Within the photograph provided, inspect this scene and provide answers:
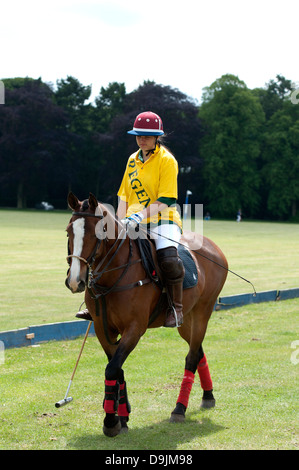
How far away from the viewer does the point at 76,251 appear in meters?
4.98

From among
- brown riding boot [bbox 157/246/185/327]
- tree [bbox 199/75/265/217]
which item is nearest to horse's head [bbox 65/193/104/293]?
brown riding boot [bbox 157/246/185/327]

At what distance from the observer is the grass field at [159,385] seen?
18.3 ft

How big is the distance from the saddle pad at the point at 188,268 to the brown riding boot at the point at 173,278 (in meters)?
0.29

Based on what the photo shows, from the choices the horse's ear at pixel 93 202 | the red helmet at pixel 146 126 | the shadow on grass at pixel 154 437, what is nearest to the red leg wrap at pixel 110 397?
the shadow on grass at pixel 154 437

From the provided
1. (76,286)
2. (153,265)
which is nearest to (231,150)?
(153,265)

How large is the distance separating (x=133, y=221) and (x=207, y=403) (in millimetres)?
2405

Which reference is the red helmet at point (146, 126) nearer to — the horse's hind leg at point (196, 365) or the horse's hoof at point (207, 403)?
the horse's hind leg at point (196, 365)

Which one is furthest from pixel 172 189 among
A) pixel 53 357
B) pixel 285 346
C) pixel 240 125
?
pixel 240 125

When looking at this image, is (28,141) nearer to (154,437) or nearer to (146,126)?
(146,126)

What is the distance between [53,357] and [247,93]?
67547 millimetres

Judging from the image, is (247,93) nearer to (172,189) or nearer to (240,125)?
(240,125)

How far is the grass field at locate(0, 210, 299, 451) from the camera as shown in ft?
18.3

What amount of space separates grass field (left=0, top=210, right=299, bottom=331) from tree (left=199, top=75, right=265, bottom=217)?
38.5 m

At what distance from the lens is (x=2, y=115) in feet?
219
